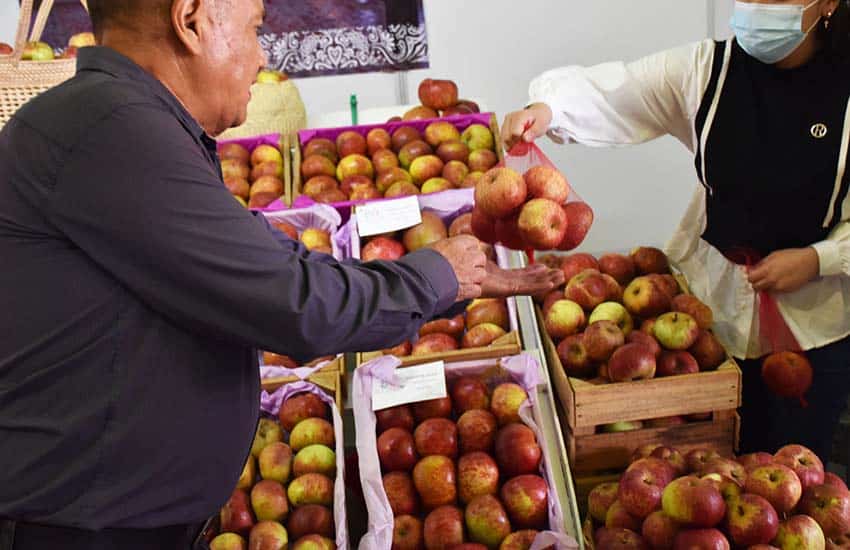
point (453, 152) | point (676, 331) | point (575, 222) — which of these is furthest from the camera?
point (453, 152)

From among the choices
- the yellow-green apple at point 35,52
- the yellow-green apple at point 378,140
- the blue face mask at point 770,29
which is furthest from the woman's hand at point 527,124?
the yellow-green apple at point 35,52

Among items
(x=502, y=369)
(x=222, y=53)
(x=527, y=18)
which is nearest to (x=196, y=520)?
(x=222, y=53)

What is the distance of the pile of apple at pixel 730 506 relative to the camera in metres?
1.46

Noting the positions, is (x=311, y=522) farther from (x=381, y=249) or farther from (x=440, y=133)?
(x=440, y=133)

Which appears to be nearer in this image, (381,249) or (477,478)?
(477,478)

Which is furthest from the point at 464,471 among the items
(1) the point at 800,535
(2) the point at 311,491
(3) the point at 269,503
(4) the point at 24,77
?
(4) the point at 24,77

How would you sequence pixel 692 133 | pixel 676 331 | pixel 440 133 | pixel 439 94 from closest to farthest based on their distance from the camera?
1. pixel 676 331
2. pixel 692 133
3. pixel 440 133
4. pixel 439 94

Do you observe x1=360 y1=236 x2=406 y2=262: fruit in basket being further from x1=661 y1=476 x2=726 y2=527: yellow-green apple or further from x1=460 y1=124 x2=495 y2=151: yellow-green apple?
x1=661 y1=476 x2=726 y2=527: yellow-green apple

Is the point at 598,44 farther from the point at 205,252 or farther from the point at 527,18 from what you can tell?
the point at 205,252

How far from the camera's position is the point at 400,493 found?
1851mm

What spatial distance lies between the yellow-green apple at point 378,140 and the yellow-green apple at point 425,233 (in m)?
0.55

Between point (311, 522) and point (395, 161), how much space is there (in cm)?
145

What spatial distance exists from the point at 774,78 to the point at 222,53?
56.0 inches

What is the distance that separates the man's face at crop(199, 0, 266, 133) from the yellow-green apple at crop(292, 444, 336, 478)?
1.02 m
